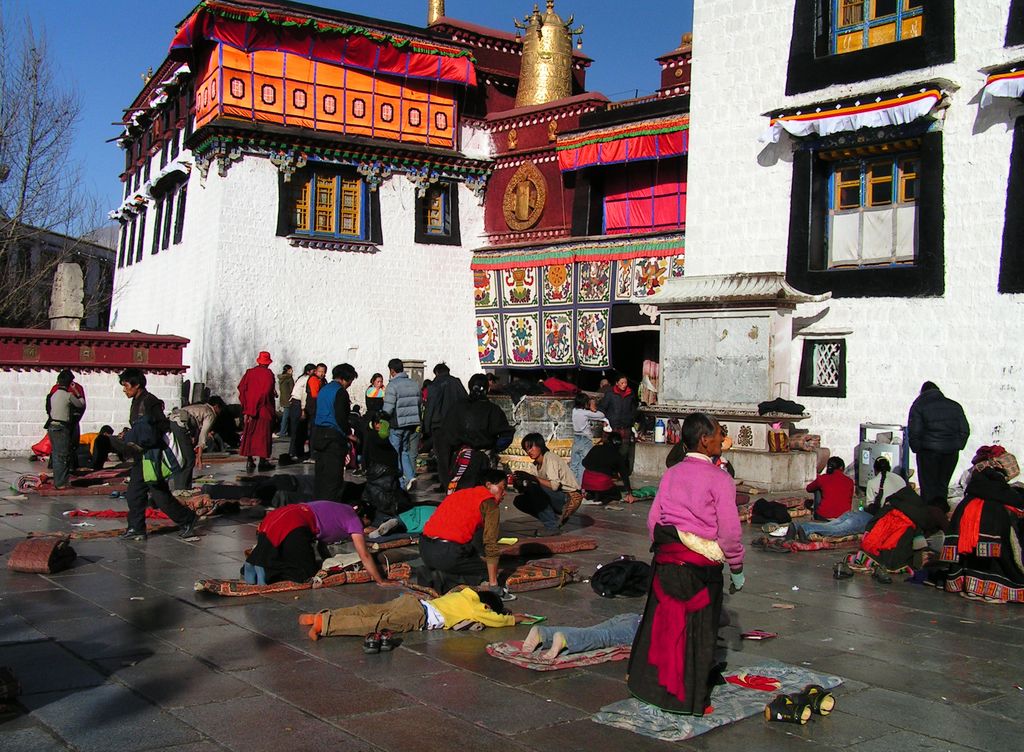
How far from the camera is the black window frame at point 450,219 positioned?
2491cm

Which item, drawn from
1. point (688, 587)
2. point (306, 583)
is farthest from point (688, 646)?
point (306, 583)

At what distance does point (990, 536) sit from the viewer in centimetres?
845

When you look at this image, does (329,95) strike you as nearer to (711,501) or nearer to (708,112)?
(708,112)

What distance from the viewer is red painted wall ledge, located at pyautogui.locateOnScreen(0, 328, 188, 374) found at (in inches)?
707

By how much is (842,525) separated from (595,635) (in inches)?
209

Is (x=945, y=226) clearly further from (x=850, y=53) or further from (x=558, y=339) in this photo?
(x=558, y=339)

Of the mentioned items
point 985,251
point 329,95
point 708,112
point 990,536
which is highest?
point 329,95

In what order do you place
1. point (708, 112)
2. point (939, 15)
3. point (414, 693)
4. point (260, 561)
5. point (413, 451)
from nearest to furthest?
point (414, 693) < point (260, 561) < point (413, 451) < point (939, 15) < point (708, 112)

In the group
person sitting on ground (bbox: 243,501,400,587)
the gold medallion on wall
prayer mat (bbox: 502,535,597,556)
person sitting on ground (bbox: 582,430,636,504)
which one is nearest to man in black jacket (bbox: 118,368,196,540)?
person sitting on ground (bbox: 243,501,400,587)

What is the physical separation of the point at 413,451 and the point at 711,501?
8.88 metres

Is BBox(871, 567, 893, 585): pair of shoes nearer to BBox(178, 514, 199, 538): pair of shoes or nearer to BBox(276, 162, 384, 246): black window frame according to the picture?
BBox(178, 514, 199, 538): pair of shoes

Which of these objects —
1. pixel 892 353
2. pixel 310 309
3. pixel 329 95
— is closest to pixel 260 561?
pixel 892 353

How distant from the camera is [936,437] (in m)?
12.0

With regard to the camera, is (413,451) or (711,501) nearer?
(711,501)
